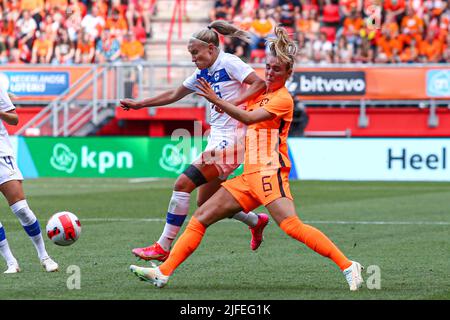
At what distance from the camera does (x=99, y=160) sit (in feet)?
88.5

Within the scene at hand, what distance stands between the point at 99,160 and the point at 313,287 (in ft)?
58.9

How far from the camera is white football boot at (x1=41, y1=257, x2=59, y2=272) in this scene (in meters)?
10.4

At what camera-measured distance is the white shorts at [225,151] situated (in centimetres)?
1072

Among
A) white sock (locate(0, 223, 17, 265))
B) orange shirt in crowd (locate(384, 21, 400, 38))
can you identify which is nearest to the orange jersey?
white sock (locate(0, 223, 17, 265))

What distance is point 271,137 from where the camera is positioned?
9.31 metres

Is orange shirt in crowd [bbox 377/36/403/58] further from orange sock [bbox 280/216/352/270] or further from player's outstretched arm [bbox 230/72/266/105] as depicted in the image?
orange sock [bbox 280/216/352/270]

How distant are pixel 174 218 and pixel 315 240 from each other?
2.01 metres

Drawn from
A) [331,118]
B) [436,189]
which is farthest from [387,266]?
[331,118]

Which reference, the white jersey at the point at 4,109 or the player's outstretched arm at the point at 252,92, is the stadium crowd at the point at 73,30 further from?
the player's outstretched arm at the point at 252,92

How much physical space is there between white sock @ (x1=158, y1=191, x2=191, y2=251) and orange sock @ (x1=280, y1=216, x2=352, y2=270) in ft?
5.82

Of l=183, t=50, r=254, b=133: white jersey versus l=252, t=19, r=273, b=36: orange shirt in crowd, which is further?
l=252, t=19, r=273, b=36: orange shirt in crowd

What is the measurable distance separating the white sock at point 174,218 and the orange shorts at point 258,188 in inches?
55.9
